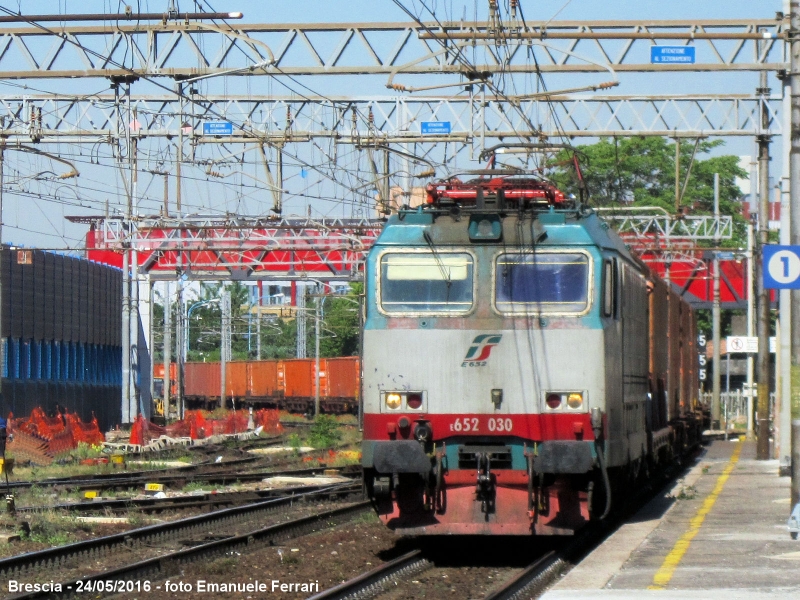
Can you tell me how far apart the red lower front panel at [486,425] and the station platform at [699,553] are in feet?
3.98

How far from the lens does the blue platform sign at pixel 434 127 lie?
2759cm

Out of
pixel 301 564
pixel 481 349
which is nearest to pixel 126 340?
pixel 301 564

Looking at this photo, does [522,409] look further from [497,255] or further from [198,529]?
[198,529]

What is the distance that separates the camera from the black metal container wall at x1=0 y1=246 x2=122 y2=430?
39.1 meters

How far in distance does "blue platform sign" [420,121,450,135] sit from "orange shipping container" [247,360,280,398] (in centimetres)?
3517

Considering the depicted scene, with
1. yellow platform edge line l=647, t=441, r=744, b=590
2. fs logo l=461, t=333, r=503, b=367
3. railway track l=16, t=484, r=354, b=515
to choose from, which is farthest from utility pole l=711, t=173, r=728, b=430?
fs logo l=461, t=333, r=503, b=367

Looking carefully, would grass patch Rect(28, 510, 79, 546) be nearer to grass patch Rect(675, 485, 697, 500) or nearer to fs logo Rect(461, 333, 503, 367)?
fs logo Rect(461, 333, 503, 367)

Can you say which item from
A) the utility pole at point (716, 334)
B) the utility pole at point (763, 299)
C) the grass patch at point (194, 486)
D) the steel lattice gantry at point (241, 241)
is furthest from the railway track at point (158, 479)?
the utility pole at point (716, 334)

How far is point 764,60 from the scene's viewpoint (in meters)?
23.9

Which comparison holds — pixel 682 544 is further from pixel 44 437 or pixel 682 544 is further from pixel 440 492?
pixel 44 437

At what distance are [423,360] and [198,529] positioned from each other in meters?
4.18

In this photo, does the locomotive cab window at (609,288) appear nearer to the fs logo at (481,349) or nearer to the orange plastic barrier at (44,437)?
the fs logo at (481,349)

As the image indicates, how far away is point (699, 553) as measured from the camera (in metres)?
12.2

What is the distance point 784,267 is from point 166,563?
665 centimetres
